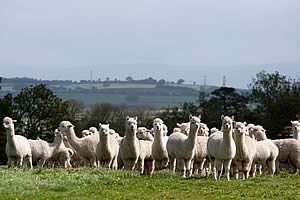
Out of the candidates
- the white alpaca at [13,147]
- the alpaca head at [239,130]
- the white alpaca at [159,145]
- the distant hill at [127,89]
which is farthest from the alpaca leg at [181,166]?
the distant hill at [127,89]

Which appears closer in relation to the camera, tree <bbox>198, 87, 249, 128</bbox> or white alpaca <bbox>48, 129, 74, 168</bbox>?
white alpaca <bbox>48, 129, 74, 168</bbox>

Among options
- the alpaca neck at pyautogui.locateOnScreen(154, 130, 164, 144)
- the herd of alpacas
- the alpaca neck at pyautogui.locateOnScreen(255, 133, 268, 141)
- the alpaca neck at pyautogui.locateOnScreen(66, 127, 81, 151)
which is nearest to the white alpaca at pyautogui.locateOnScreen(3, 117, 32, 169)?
the herd of alpacas

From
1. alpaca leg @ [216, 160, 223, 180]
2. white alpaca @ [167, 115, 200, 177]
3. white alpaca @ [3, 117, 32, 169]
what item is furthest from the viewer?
white alpaca @ [3, 117, 32, 169]

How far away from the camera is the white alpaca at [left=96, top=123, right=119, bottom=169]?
74.6ft

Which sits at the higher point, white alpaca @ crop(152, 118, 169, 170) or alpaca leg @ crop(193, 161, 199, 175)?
white alpaca @ crop(152, 118, 169, 170)

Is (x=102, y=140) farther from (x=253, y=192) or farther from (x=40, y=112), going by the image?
(x=40, y=112)

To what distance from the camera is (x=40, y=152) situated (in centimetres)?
2588

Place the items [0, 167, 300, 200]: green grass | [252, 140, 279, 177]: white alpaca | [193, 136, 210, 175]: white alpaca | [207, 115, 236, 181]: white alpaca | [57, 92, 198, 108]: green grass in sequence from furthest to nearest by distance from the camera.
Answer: [57, 92, 198, 108]: green grass < [193, 136, 210, 175]: white alpaca < [252, 140, 279, 177]: white alpaca < [207, 115, 236, 181]: white alpaca < [0, 167, 300, 200]: green grass

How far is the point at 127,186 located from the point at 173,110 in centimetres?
4155

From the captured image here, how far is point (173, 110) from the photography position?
191 feet

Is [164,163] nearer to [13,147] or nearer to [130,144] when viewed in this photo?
[130,144]

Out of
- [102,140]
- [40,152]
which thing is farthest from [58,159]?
[102,140]

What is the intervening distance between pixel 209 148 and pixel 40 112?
28661 millimetres

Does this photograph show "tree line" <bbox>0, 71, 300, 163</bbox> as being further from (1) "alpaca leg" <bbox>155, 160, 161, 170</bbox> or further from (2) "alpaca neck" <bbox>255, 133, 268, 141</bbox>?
(1) "alpaca leg" <bbox>155, 160, 161, 170</bbox>
